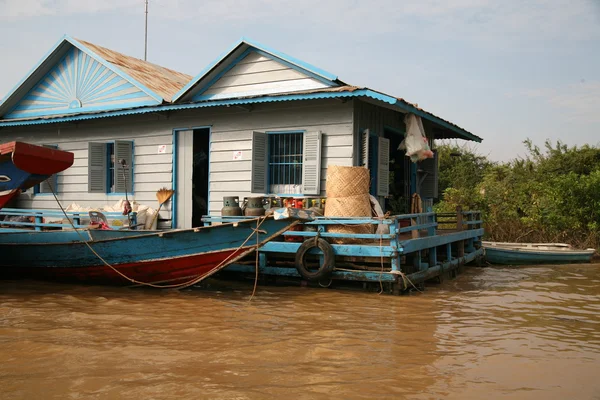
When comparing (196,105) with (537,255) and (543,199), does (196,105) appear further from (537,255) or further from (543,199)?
(543,199)

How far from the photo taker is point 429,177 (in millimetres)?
13859

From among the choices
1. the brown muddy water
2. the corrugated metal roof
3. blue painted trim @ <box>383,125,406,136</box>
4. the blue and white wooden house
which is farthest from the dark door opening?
the brown muddy water

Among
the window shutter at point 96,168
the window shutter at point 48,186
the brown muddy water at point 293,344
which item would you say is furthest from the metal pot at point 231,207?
the window shutter at point 48,186

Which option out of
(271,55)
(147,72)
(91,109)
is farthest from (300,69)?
(91,109)

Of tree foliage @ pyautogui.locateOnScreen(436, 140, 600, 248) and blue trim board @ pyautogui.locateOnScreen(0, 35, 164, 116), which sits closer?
blue trim board @ pyautogui.locateOnScreen(0, 35, 164, 116)

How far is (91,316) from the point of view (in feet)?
22.4

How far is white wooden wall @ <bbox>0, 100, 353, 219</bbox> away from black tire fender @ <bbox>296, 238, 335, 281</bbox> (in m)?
1.89

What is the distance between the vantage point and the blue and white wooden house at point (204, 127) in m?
10.4

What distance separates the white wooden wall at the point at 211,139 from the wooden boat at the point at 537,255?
19.2 ft

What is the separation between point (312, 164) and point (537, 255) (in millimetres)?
6749

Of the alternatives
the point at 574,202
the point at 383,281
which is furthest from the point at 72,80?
the point at 574,202

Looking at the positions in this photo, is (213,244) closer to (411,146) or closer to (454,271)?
(411,146)

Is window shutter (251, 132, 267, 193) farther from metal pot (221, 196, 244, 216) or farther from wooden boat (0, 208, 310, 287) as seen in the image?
wooden boat (0, 208, 310, 287)

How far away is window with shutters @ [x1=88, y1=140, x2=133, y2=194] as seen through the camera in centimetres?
1269
